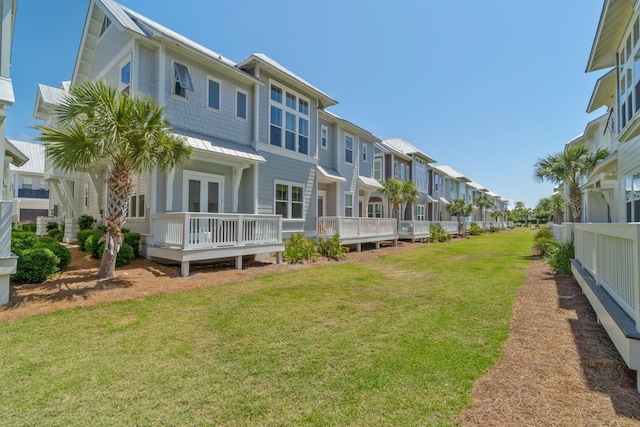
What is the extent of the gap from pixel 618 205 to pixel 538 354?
35.8ft

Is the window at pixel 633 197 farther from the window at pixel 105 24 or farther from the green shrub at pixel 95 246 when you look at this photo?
the window at pixel 105 24

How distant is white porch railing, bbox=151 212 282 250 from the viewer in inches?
357

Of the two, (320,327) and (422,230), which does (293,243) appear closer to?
(320,327)

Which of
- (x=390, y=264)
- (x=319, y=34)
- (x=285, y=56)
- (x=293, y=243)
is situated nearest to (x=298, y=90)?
(x=319, y=34)

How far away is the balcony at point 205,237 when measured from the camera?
9.01m

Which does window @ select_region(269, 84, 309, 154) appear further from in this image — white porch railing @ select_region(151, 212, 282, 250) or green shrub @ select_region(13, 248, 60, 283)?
green shrub @ select_region(13, 248, 60, 283)

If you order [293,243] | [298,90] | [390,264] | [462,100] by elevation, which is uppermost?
[462,100]

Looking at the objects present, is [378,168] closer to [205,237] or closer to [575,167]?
[575,167]

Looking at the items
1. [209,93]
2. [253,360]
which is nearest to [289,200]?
[209,93]

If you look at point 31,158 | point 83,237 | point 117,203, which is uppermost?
point 31,158

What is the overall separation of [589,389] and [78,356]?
6103 millimetres

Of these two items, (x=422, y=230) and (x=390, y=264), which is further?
(x=422, y=230)

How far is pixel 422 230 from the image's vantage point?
24500 mm

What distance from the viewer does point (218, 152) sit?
10711mm
